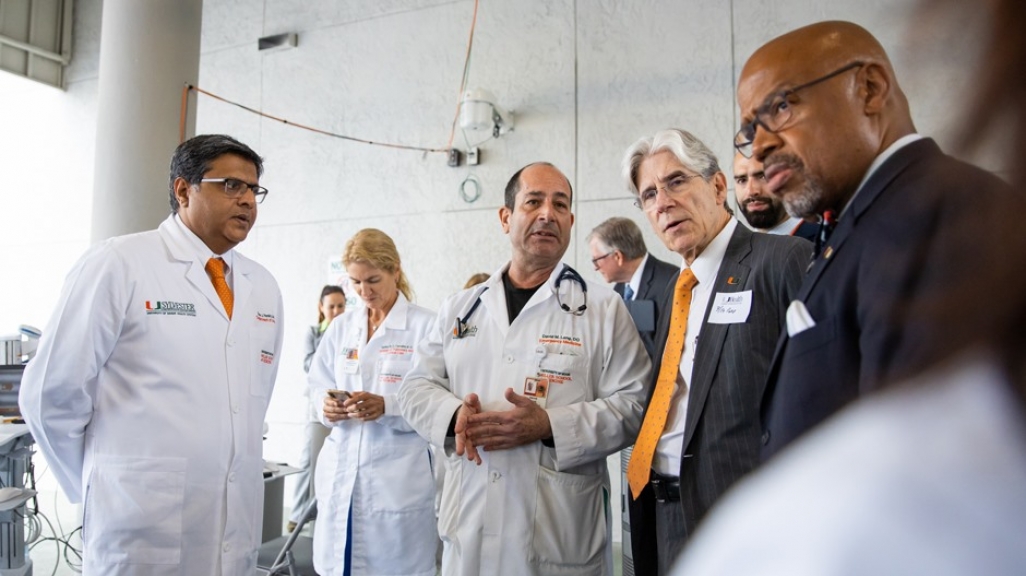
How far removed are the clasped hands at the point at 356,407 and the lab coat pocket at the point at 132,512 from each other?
0.95m

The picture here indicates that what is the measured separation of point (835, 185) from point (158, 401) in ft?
A: 6.03

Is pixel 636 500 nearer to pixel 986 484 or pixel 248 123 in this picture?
pixel 986 484

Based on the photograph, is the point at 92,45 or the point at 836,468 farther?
the point at 92,45

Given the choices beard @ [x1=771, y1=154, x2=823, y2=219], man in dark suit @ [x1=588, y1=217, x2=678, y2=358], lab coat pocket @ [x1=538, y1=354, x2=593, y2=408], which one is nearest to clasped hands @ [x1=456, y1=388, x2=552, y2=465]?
lab coat pocket @ [x1=538, y1=354, x2=593, y2=408]

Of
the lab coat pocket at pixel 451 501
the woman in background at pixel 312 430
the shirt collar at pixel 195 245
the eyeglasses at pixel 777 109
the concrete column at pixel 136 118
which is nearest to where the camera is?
the eyeglasses at pixel 777 109

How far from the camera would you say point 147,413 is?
6.06 ft

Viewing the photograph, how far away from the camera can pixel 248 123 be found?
6445 mm

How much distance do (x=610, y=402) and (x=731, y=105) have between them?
347cm

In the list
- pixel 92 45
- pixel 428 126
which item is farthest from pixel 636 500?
pixel 92 45

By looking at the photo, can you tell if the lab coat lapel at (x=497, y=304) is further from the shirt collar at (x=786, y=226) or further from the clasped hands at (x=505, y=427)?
the shirt collar at (x=786, y=226)

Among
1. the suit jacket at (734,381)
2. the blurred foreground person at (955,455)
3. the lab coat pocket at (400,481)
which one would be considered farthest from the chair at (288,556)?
the blurred foreground person at (955,455)

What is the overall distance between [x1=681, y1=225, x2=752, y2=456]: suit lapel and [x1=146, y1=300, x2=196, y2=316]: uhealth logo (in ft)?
4.95

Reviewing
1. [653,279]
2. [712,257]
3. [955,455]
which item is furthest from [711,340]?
[653,279]

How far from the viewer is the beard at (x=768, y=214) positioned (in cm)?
Result: 253
